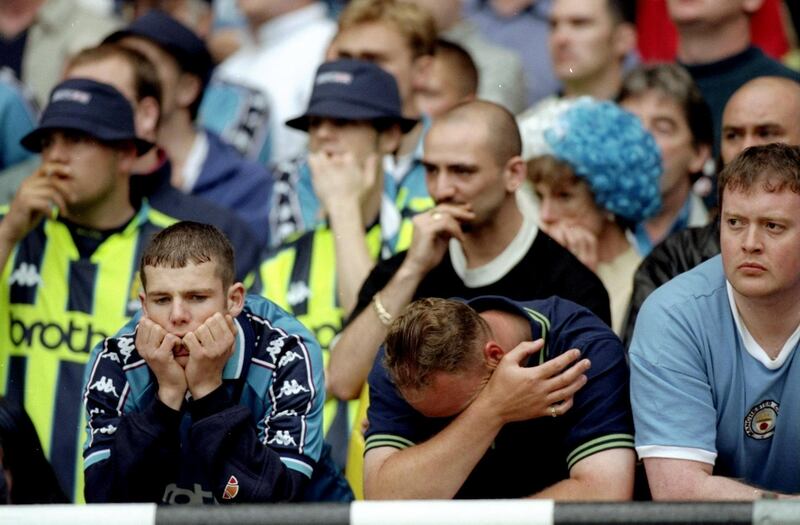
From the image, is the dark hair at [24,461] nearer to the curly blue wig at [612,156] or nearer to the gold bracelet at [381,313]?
the gold bracelet at [381,313]

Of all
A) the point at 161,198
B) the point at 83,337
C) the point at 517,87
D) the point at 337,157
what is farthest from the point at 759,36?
the point at 83,337

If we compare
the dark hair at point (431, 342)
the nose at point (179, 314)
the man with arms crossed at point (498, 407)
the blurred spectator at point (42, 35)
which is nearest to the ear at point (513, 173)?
the man with arms crossed at point (498, 407)

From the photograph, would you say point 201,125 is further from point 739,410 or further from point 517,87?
point 739,410

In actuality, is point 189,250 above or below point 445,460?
above

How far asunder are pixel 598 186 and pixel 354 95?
3.33 feet

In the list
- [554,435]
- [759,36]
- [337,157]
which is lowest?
[554,435]

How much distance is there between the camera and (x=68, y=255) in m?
6.02

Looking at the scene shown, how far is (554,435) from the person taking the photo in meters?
4.64

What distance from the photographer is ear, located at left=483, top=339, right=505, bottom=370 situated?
4.57 metres

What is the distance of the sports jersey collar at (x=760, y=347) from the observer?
4441mm

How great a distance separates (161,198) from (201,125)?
1.92 metres

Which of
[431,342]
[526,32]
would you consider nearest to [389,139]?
[431,342]

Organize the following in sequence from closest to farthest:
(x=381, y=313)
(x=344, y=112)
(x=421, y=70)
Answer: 1. (x=381, y=313)
2. (x=344, y=112)
3. (x=421, y=70)

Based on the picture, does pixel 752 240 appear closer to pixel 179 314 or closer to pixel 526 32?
pixel 179 314
